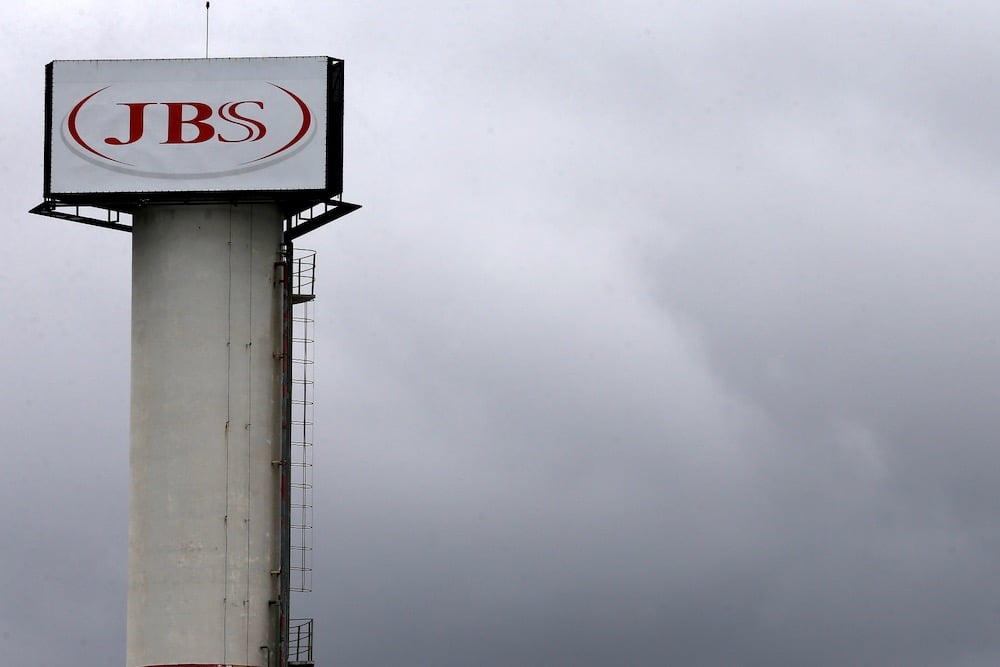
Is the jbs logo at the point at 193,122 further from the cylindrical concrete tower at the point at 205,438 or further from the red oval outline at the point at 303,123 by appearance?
the cylindrical concrete tower at the point at 205,438

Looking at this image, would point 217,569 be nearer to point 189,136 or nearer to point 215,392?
point 215,392

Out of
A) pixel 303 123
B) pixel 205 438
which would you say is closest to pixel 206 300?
pixel 205 438

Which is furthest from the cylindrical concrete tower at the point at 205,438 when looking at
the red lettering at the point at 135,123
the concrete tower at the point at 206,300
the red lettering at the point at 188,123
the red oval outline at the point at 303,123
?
the red lettering at the point at 135,123

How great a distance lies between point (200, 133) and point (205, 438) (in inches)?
525

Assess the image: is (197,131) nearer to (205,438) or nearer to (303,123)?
(303,123)

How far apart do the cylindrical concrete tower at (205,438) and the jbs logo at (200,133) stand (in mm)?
2151

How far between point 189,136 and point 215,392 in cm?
1128

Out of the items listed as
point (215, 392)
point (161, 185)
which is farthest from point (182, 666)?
point (161, 185)

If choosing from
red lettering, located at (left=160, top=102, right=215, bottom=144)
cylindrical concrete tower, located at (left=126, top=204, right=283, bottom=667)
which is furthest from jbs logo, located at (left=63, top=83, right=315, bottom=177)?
cylindrical concrete tower, located at (left=126, top=204, right=283, bottom=667)

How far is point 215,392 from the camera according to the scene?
97.5 m

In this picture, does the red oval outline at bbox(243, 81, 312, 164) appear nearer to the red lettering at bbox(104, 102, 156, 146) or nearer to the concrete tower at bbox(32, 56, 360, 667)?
the concrete tower at bbox(32, 56, 360, 667)

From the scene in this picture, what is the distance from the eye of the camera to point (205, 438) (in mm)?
97125

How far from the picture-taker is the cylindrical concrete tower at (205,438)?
96188 mm

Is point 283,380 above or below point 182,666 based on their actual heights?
above
